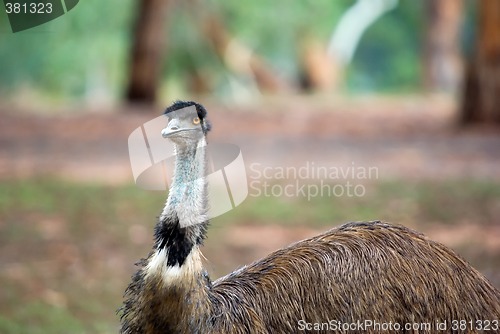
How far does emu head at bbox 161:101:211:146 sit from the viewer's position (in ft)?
13.4

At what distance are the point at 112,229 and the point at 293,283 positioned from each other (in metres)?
6.19

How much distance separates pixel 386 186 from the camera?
40.0ft

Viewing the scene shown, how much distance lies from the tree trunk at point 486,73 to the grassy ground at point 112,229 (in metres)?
4.26

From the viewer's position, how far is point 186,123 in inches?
163

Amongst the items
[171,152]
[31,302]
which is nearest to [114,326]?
[31,302]

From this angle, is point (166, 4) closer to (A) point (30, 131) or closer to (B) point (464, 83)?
(A) point (30, 131)

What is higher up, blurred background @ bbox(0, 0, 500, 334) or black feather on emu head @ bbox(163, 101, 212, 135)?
black feather on emu head @ bbox(163, 101, 212, 135)

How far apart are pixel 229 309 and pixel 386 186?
8.07 m

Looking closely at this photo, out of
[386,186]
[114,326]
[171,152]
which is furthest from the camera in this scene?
[386,186]

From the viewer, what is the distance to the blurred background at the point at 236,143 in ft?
30.0

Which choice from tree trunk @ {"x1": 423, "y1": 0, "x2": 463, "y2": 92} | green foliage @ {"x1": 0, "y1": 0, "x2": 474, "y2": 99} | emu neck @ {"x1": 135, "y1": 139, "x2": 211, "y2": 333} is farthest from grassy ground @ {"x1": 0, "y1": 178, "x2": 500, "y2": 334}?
tree trunk @ {"x1": 423, "y1": 0, "x2": 463, "y2": 92}

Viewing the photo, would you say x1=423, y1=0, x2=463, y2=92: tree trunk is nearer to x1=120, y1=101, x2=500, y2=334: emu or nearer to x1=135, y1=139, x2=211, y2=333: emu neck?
x1=120, y1=101, x2=500, y2=334: emu

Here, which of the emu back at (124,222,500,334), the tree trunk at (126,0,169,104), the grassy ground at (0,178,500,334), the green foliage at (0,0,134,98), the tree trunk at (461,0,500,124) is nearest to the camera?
the emu back at (124,222,500,334)

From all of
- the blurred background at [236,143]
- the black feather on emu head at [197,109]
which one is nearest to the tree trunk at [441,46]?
the blurred background at [236,143]
